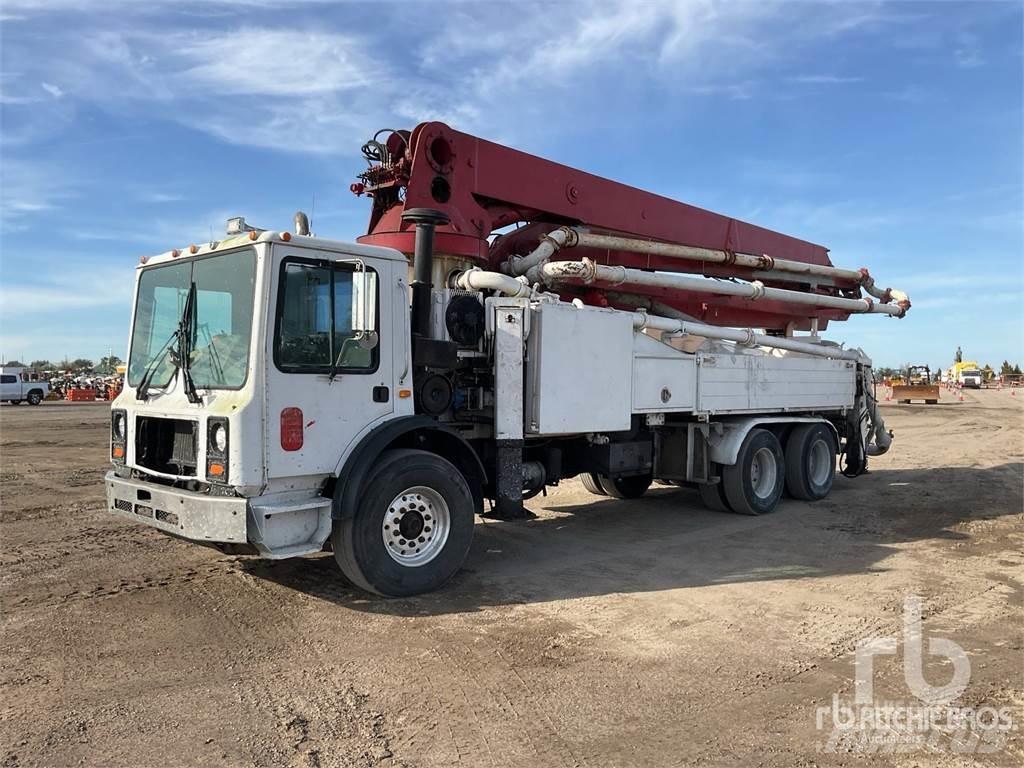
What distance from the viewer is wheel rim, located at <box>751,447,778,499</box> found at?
987cm

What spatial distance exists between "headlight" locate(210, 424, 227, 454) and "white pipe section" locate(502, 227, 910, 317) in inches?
146

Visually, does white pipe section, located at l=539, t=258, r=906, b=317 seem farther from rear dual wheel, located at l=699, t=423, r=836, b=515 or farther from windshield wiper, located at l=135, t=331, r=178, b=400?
windshield wiper, located at l=135, t=331, r=178, b=400

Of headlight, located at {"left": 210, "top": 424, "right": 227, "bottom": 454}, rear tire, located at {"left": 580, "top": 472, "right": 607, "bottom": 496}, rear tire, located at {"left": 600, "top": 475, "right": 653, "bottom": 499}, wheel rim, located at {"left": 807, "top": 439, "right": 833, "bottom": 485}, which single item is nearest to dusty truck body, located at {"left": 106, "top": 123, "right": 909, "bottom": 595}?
headlight, located at {"left": 210, "top": 424, "right": 227, "bottom": 454}

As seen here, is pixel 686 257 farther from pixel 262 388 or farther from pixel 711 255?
pixel 262 388

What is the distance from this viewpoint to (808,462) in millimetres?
10609

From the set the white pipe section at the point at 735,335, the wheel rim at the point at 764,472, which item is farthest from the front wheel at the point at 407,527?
the wheel rim at the point at 764,472

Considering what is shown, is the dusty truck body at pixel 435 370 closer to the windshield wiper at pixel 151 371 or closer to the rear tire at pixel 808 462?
the windshield wiper at pixel 151 371

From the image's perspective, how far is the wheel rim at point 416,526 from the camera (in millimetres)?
5781

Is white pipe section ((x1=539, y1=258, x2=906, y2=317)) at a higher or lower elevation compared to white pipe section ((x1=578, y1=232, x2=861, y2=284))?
lower

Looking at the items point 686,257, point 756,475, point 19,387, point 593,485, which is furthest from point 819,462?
point 19,387

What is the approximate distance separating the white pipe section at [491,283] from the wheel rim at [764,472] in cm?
459

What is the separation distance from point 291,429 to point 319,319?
0.83 meters

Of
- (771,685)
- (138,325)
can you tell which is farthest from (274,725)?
(138,325)

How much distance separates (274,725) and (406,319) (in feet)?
10.6
